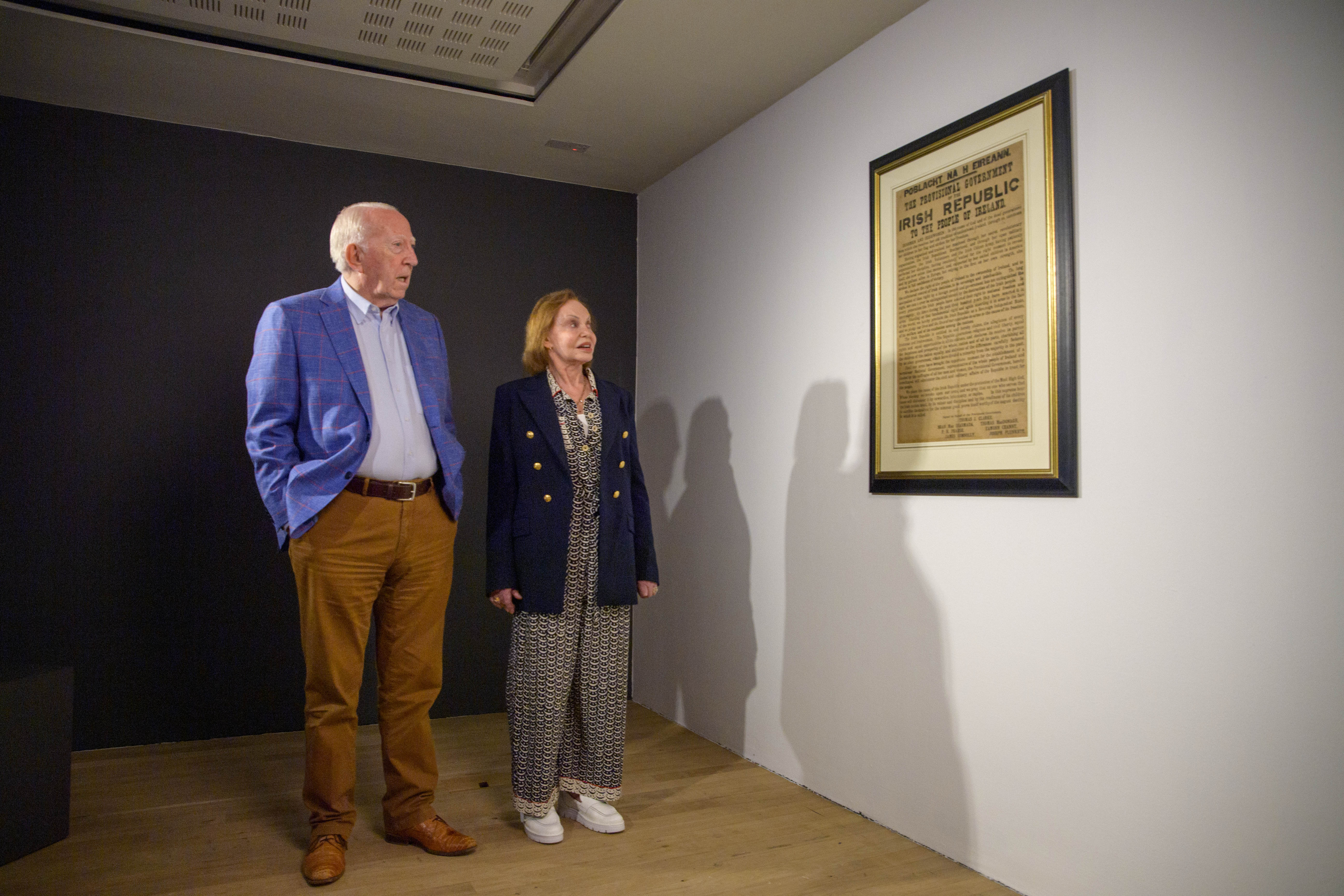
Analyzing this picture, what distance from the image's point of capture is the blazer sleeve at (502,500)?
263 centimetres

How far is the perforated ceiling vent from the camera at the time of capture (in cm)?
270

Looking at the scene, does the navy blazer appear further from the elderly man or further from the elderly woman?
the elderly man

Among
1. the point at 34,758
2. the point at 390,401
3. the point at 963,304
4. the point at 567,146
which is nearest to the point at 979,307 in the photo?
the point at 963,304

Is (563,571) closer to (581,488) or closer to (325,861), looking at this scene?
(581,488)

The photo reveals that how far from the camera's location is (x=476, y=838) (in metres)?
2.58

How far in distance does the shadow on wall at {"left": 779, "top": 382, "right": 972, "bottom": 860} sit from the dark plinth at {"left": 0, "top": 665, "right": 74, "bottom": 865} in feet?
7.28

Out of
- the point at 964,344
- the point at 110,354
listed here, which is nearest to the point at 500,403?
the point at 964,344

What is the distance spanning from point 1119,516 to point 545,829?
1735 millimetres

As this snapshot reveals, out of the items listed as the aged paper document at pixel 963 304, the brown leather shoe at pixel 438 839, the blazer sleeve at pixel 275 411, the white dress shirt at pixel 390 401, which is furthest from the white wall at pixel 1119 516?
the blazer sleeve at pixel 275 411

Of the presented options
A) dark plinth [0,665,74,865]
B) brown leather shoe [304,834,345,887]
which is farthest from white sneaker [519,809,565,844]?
dark plinth [0,665,74,865]

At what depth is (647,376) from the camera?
436 centimetres

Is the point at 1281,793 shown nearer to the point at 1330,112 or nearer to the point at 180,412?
the point at 1330,112

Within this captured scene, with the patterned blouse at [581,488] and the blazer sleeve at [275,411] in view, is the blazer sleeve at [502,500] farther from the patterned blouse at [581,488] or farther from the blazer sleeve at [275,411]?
the blazer sleeve at [275,411]

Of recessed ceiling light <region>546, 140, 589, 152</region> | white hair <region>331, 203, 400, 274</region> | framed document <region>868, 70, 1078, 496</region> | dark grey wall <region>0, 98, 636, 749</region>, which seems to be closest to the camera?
framed document <region>868, 70, 1078, 496</region>
